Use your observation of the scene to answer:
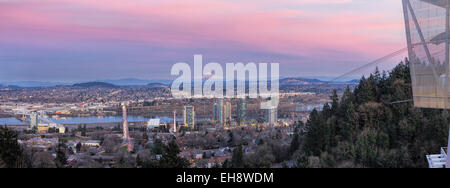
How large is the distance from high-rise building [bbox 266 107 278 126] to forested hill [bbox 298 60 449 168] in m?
11.8

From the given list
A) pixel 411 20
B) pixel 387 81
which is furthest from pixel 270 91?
pixel 411 20

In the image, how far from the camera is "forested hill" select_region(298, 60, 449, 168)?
901 cm

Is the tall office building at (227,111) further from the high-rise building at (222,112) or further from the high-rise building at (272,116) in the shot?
the high-rise building at (272,116)

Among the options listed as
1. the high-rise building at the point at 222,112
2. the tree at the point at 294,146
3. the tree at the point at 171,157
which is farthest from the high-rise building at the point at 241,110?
the tree at the point at 171,157

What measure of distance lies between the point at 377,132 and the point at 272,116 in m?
15.0

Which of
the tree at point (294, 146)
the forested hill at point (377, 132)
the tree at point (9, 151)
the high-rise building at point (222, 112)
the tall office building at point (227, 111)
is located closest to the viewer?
the tree at point (9, 151)

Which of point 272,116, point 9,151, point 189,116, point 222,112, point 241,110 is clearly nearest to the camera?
point 9,151

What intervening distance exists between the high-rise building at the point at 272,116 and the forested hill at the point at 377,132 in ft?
38.6

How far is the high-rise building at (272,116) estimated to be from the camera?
24.2 m

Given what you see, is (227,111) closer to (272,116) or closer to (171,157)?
(272,116)

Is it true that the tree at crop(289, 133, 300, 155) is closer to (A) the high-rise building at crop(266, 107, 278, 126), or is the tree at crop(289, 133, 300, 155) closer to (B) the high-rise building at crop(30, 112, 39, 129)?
(A) the high-rise building at crop(266, 107, 278, 126)

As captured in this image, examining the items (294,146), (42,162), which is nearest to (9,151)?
(42,162)

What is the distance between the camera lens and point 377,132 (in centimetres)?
1010
